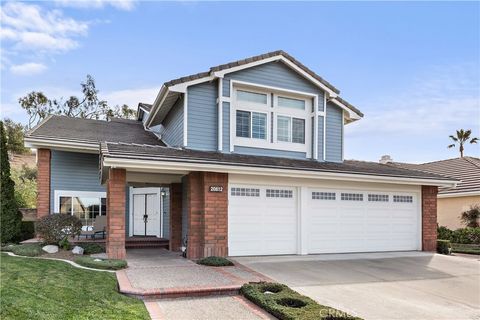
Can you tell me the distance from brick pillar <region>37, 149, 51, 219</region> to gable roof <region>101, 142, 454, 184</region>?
15.9ft

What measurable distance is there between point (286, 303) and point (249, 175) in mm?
Result: 5894

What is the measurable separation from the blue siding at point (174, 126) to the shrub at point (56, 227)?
4.44m

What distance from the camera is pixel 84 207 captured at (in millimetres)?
16562

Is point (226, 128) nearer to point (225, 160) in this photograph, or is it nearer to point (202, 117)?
point (202, 117)

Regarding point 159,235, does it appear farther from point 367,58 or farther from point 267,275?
point 367,58

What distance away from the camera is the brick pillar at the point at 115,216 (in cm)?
1075

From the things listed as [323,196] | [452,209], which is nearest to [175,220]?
[323,196]

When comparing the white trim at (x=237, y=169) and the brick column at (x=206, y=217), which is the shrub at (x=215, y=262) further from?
the white trim at (x=237, y=169)

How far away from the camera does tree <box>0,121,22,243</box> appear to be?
48.1 feet

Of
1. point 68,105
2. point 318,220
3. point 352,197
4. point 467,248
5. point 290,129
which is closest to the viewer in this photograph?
point 318,220

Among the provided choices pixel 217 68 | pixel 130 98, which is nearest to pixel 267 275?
pixel 217 68

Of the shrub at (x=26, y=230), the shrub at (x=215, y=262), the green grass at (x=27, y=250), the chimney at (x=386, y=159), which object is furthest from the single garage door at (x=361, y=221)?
the chimney at (x=386, y=159)

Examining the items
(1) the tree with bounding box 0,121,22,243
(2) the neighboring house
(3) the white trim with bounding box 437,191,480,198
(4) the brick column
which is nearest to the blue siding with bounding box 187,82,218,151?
(4) the brick column

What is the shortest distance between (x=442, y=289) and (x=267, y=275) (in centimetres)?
390
